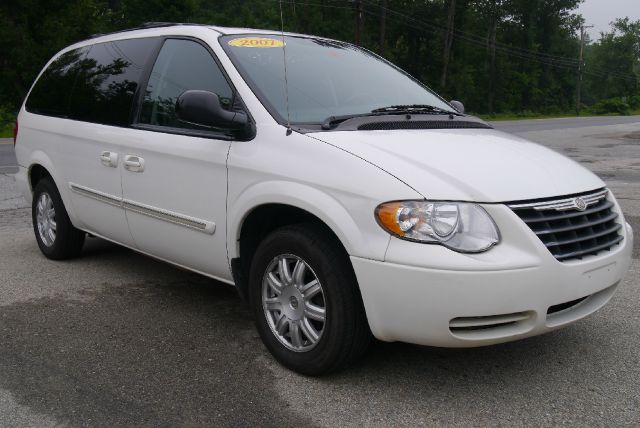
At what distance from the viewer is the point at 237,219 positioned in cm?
354

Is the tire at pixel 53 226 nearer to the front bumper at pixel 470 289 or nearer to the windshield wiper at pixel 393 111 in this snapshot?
the windshield wiper at pixel 393 111

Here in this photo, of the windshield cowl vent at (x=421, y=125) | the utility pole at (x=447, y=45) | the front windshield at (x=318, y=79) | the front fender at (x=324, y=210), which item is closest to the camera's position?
the front fender at (x=324, y=210)

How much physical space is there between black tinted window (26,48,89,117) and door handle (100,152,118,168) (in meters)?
0.85

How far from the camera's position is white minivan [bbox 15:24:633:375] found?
9.38 ft

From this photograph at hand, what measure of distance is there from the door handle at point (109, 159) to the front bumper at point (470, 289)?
2.18 meters

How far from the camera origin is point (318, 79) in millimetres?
4012

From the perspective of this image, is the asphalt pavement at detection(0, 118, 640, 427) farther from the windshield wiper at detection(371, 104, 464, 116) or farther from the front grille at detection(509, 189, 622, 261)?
the windshield wiper at detection(371, 104, 464, 116)

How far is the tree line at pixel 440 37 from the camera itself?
31806mm

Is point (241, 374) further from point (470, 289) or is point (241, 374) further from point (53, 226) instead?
point (53, 226)

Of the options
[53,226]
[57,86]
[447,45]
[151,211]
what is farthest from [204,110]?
[447,45]

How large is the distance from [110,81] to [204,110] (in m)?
1.67

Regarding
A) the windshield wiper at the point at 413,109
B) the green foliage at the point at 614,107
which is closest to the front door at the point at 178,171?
the windshield wiper at the point at 413,109

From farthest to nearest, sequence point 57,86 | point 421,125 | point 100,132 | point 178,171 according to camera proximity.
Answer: point 57,86 < point 100,132 < point 178,171 < point 421,125

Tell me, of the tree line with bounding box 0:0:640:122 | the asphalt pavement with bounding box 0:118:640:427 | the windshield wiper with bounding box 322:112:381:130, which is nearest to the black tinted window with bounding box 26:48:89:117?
the asphalt pavement with bounding box 0:118:640:427
